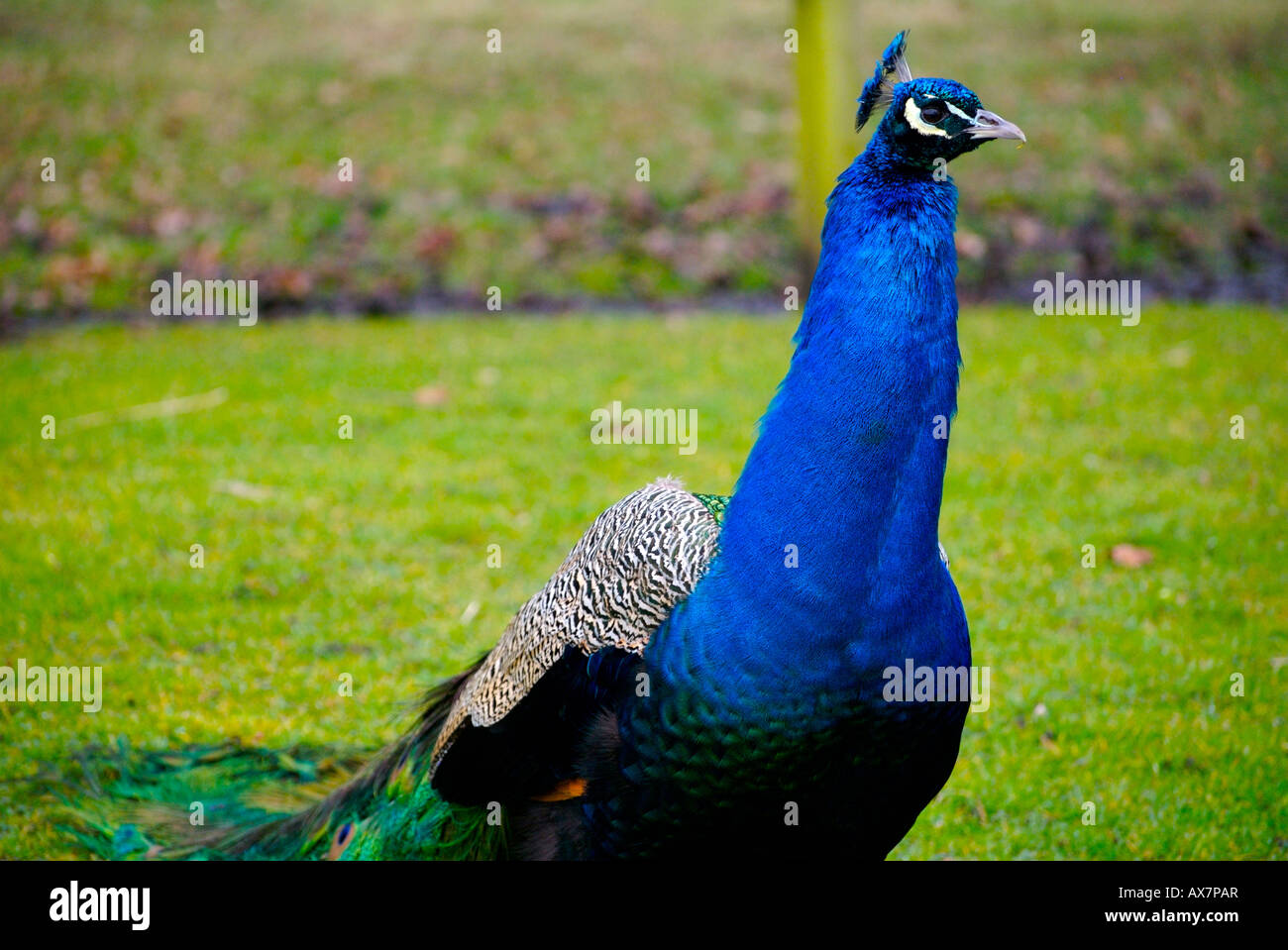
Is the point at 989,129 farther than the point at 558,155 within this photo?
No

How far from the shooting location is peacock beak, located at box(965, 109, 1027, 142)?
3.17m

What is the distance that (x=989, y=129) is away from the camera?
10.5ft

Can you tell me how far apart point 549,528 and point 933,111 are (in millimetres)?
3807

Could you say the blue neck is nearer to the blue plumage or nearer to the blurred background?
the blue plumage

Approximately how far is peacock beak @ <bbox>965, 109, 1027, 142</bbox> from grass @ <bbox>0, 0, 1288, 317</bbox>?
22.6 feet

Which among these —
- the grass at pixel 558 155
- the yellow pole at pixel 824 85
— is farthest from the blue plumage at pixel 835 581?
the grass at pixel 558 155

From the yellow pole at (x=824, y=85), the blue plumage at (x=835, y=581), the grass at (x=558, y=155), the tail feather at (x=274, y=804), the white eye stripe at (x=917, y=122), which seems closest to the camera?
the blue plumage at (x=835, y=581)

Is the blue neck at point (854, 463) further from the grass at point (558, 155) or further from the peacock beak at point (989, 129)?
the grass at point (558, 155)

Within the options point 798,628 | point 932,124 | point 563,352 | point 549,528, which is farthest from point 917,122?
point 563,352

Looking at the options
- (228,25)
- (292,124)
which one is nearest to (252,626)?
(292,124)

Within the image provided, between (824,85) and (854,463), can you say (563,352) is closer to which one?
(824,85)

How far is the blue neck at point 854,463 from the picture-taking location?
2969 mm

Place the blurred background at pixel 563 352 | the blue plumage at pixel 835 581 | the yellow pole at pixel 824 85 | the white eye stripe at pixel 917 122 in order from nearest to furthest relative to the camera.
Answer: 1. the blue plumage at pixel 835 581
2. the white eye stripe at pixel 917 122
3. the blurred background at pixel 563 352
4. the yellow pole at pixel 824 85
